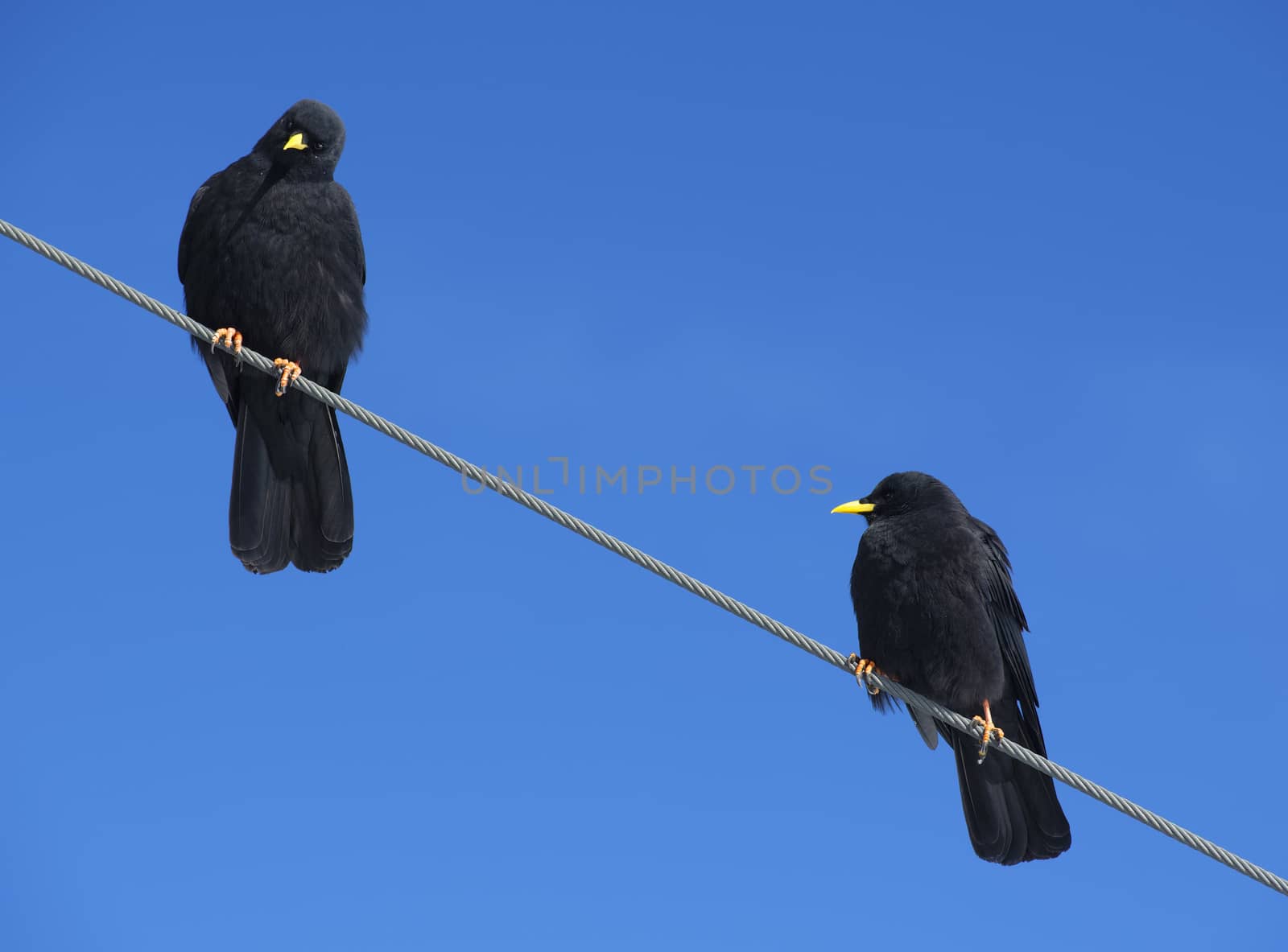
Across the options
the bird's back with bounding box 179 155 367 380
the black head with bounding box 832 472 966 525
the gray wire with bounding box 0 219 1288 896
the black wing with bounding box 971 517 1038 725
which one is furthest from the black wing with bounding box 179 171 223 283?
the black wing with bounding box 971 517 1038 725

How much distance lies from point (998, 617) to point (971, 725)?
0.60m

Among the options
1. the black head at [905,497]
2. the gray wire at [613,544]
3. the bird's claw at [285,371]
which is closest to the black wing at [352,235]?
the bird's claw at [285,371]

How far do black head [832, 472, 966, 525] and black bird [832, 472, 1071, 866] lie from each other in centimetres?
1

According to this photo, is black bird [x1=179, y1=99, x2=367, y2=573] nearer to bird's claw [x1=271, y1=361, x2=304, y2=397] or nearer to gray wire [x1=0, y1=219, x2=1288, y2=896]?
bird's claw [x1=271, y1=361, x2=304, y2=397]

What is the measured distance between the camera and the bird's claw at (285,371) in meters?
5.45

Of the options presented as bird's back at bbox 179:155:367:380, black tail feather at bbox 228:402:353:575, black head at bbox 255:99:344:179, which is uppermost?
black head at bbox 255:99:344:179

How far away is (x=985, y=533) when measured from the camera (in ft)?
20.2

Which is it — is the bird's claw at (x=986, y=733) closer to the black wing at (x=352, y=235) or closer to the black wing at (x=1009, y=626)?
the black wing at (x=1009, y=626)

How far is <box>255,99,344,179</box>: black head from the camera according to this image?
5.89 metres

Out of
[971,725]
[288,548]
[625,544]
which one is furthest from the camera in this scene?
[288,548]

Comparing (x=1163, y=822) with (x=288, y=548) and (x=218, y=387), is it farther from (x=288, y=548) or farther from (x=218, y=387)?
(x=218, y=387)

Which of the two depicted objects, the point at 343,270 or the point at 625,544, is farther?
the point at 343,270

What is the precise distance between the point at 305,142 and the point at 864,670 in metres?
3.76

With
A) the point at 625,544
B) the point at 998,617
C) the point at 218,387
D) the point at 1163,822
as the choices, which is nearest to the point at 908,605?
the point at 998,617
